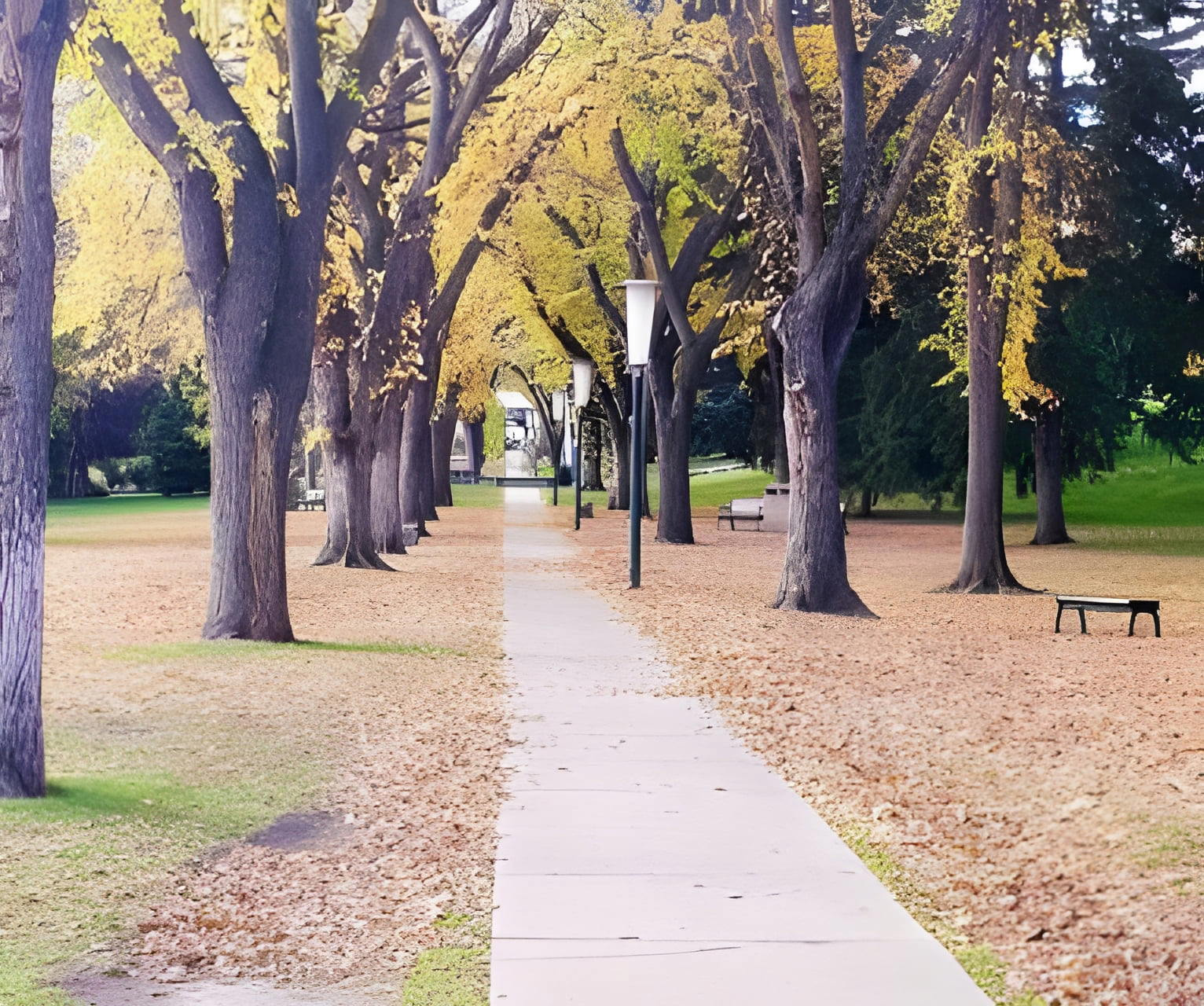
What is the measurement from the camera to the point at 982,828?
8.82 metres

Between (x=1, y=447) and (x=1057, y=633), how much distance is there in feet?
43.5

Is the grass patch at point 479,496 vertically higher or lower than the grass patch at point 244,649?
higher

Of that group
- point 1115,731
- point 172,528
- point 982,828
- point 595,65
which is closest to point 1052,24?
point 595,65

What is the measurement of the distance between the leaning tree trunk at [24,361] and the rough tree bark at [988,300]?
1612 cm

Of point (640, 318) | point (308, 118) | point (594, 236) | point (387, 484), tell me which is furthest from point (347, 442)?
point (594, 236)

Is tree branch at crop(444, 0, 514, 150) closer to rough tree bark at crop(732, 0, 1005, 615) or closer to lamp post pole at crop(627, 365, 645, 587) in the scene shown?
rough tree bark at crop(732, 0, 1005, 615)

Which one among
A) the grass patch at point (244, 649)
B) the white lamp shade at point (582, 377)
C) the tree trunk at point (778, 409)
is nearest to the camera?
the grass patch at point (244, 649)

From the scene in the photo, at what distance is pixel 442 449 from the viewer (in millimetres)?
62750

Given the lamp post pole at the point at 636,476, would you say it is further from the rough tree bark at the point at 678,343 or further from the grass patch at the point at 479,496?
the grass patch at the point at 479,496

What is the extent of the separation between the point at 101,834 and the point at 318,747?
2.83 metres

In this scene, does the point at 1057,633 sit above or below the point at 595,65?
below

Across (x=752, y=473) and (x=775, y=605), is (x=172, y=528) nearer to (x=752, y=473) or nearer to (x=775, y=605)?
(x=775, y=605)

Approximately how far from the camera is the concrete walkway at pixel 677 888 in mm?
5828

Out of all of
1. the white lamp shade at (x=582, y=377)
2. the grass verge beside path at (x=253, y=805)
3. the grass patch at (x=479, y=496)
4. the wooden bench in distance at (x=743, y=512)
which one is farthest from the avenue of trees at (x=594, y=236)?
the grass patch at (x=479, y=496)
